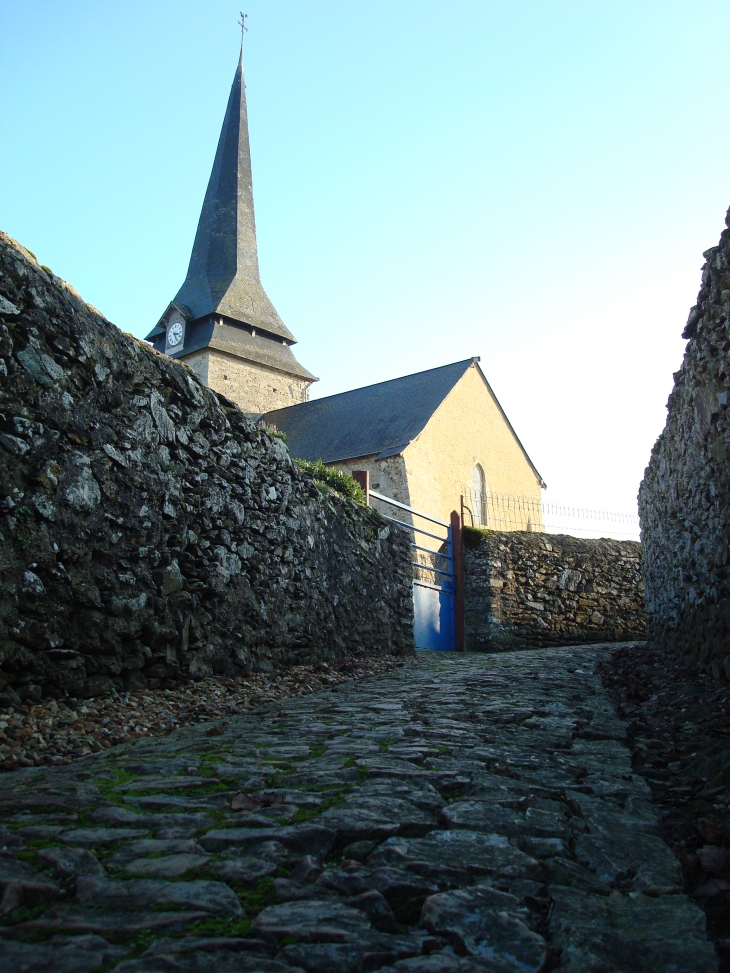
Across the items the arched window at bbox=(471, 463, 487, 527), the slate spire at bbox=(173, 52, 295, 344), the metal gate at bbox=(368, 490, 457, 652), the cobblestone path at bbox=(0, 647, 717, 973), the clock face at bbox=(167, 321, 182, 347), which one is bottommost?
the cobblestone path at bbox=(0, 647, 717, 973)

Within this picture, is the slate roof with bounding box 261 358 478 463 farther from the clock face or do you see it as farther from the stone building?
the clock face

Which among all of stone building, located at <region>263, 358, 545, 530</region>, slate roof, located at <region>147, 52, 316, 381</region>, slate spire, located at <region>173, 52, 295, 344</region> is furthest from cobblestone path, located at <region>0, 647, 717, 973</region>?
slate spire, located at <region>173, 52, 295, 344</region>

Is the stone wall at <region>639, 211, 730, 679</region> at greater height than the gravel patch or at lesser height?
greater

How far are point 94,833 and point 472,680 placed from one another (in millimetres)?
4477

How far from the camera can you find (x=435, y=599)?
1200cm

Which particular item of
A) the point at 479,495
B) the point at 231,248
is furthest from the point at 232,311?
the point at 479,495

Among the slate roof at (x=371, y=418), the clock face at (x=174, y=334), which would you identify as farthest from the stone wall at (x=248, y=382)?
the slate roof at (x=371, y=418)

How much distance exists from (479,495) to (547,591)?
13.4m

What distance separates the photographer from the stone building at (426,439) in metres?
22.8

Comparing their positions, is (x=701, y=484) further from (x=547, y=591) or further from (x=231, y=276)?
(x=231, y=276)

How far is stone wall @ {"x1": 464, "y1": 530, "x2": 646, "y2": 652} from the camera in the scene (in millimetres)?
12648

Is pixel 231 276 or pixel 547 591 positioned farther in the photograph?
pixel 231 276

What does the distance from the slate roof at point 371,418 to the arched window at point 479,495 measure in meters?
3.31

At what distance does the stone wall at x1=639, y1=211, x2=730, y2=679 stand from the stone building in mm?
15222
